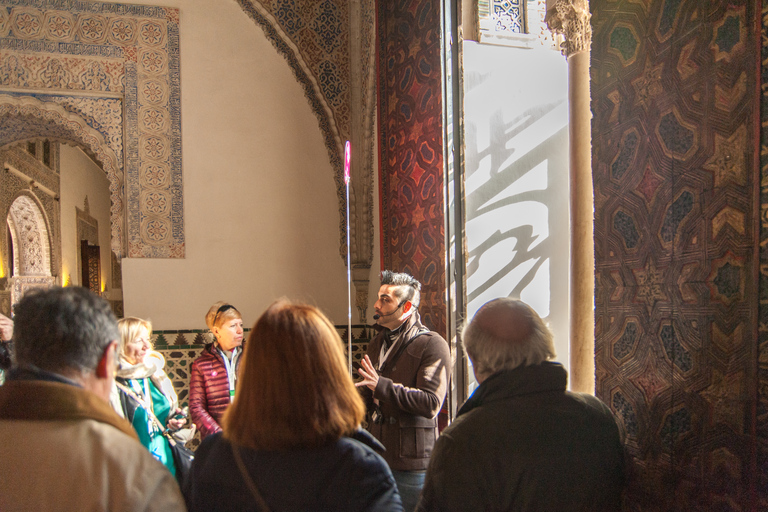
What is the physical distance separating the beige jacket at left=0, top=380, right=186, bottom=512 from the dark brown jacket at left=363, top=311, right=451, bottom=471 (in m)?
1.60

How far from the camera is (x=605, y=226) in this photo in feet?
7.30

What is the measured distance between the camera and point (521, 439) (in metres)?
1.65

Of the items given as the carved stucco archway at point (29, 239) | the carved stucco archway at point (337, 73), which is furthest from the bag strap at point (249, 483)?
the carved stucco archway at point (29, 239)

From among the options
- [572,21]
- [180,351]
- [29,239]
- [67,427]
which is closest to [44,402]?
[67,427]

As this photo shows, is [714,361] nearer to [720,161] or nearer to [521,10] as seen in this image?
[720,161]

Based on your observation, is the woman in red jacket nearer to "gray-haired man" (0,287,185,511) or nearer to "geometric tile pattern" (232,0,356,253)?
"gray-haired man" (0,287,185,511)

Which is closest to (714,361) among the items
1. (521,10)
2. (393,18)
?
(521,10)

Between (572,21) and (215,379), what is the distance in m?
2.93

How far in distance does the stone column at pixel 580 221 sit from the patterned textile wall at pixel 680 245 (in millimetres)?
1016

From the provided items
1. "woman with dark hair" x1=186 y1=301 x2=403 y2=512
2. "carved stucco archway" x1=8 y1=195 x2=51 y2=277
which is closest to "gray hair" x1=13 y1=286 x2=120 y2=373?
"woman with dark hair" x1=186 y1=301 x2=403 y2=512

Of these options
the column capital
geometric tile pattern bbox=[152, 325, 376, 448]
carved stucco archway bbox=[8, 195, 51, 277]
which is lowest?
geometric tile pattern bbox=[152, 325, 376, 448]

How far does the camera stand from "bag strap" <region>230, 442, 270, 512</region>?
1406 mm

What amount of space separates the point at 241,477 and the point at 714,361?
1389mm

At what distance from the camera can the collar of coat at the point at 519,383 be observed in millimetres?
1718
